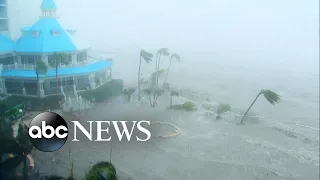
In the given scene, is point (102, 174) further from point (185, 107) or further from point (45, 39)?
point (45, 39)

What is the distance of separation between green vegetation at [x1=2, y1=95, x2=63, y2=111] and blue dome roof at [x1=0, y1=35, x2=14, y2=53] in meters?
4.52

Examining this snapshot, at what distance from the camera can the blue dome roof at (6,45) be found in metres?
23.8

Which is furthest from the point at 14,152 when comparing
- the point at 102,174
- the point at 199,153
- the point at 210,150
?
the point at 210,150

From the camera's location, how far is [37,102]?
69.1 feet

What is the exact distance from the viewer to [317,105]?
109 feet

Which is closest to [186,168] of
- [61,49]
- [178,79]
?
[61,49]

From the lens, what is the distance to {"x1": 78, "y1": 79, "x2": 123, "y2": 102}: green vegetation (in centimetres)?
2281

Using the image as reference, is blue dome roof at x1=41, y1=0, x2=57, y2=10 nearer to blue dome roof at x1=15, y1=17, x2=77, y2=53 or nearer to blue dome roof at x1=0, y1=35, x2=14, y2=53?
blue dome roof at x1=15, y1=17, x2=77, y2=53

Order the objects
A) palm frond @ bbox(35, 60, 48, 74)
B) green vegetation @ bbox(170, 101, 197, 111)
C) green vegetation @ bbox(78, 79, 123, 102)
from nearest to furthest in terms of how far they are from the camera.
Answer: palm frond @ bbox(35, 60, 48, 74), green vegetation @ bbox(78, 79, 123, 102), green vegetation @ bbox(170, 101, 197, 111)

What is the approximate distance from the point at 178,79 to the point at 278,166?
27640mm

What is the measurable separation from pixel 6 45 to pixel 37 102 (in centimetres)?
656

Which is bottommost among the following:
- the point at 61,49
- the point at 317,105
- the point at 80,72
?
the point at 317,105

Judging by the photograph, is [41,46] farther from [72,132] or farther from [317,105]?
[317,105]

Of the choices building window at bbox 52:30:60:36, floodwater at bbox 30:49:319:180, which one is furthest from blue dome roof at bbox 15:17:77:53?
floodwater at bbox 30:49:319:180
